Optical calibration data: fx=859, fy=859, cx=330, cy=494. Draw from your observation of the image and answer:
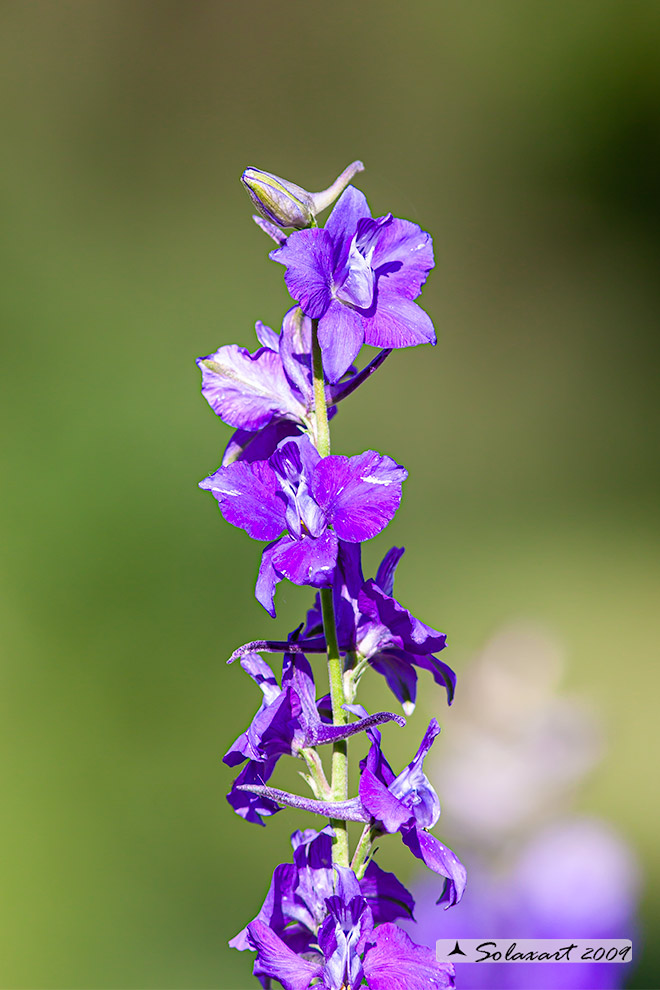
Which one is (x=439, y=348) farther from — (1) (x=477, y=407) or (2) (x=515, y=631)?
(2) (x=515, y=631)

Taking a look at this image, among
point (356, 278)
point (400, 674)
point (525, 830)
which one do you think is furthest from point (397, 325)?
point (525, 830)

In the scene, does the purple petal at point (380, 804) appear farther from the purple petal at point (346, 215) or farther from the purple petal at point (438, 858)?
the purple petal at point (346, 215)

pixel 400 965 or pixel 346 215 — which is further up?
pixel 346 215

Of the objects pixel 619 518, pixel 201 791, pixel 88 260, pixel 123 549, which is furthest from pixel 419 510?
pixel 88 260

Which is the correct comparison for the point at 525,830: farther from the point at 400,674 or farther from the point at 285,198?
the point at 285,198

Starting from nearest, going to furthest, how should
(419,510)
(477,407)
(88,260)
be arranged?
(419,510) → (88,260) → (477,407)

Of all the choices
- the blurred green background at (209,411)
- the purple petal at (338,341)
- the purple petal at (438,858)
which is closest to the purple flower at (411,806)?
the purple petal at (438,858)

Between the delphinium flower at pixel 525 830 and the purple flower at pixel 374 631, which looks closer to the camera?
the purple flower at pixel 374 631
